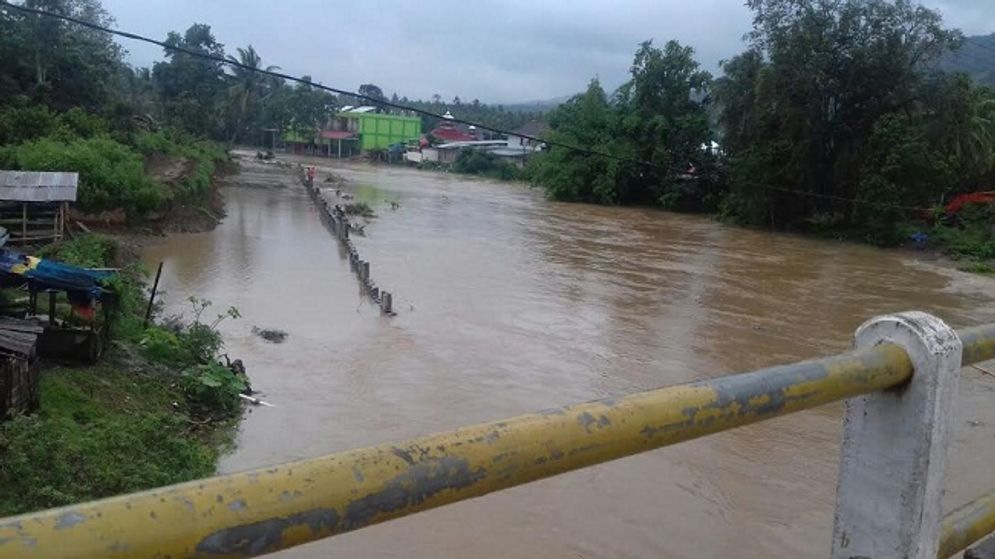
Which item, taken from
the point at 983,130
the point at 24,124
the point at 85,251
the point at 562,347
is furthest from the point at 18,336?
the point at 983,130

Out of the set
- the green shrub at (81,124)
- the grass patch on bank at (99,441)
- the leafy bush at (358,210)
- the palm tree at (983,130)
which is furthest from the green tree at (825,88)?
the grass patch on bank at (99,441)

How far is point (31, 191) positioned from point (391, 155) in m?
64.0

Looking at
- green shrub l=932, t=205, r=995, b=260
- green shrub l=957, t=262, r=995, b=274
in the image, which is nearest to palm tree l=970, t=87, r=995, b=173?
green shrub l=932, t=205, r=995, b=260

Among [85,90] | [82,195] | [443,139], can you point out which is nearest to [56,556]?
[82,195]

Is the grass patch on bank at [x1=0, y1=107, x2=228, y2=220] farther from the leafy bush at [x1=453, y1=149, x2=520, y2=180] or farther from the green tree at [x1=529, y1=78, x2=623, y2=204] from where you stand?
the leafy bush at [x1=453, y1=149, x2=520, y2=180]

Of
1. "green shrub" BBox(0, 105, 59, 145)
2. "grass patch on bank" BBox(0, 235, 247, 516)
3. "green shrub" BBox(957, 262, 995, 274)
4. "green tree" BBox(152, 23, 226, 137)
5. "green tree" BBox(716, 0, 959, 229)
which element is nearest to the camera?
"grass patch on bank" BBox(0, 235, 247, 516)

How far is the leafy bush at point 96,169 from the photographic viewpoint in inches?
876

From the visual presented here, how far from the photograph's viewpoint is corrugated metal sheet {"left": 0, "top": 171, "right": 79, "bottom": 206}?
1795 centimetres

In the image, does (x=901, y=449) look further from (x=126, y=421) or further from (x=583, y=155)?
(x=583, y=155)

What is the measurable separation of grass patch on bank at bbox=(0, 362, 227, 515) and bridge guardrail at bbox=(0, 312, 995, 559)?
6379 millimetres

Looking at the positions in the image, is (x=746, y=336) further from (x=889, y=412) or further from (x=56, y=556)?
(x=56, y=556)

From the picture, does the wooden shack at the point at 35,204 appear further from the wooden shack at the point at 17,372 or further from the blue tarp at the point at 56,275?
the wooden shack at the point at 17,372

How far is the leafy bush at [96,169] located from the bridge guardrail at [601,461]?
909 inches

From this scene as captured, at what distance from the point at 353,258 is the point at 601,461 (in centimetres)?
2135
